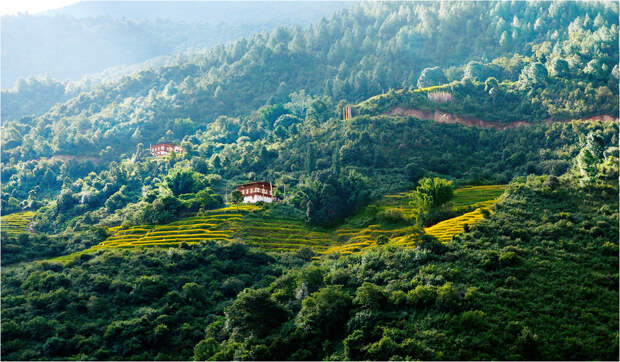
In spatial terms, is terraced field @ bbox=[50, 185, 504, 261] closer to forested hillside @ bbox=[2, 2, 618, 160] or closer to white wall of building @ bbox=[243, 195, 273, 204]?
white wall of building @ bbox=[243, 195, 273, 204]

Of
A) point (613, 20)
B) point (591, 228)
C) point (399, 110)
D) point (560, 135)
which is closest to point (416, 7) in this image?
point (613, 20)

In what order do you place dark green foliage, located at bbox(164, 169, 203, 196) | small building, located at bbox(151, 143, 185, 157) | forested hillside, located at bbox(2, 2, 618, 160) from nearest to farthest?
dark green foliage, located at bbox(164, 169, 203, 196) → forested hillside, located at bbox(2, 2, 618, 160) → small building, located at bbox(151, 143, 185, 157)

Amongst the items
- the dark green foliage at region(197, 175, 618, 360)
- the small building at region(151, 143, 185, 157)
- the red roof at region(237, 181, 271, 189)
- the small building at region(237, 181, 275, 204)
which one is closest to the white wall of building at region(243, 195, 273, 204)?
the small building at region(237, 181, 275, 204)

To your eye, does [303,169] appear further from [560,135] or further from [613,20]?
[613,20]

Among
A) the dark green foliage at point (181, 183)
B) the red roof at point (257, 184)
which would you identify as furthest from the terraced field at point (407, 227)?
the dark green foliage at point (181, 183)

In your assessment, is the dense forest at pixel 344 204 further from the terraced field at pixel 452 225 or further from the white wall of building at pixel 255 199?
the white wall of building at pixel 255 199
